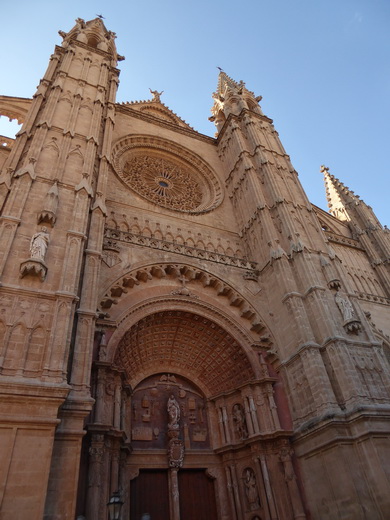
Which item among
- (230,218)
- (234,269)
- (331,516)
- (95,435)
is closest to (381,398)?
(331,516)

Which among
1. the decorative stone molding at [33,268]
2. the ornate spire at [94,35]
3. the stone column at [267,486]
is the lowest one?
the stone column at [267,486]

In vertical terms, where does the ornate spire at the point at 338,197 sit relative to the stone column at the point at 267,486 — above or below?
above

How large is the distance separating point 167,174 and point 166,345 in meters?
9.46

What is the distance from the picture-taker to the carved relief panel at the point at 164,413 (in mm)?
10781

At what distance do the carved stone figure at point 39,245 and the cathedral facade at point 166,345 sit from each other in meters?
0.07

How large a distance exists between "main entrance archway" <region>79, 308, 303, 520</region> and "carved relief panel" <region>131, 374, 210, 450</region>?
29 millimetres

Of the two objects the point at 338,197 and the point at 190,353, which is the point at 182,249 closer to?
the point at 190,353

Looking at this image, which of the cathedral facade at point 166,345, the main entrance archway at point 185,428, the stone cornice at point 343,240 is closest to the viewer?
the cathedral facade at point 166,345

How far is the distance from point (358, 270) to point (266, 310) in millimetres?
8090

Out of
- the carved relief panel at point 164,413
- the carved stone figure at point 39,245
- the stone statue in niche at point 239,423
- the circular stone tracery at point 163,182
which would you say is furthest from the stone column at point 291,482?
the circular stone tracery at point 163,182

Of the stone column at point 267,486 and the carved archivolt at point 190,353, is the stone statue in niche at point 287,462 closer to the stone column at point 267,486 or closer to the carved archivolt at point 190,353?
the stone column at point 267,486

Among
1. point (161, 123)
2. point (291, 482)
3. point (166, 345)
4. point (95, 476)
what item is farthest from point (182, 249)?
point (161, 123)

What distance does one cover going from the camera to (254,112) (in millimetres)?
21766

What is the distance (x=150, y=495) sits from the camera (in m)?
9.90
